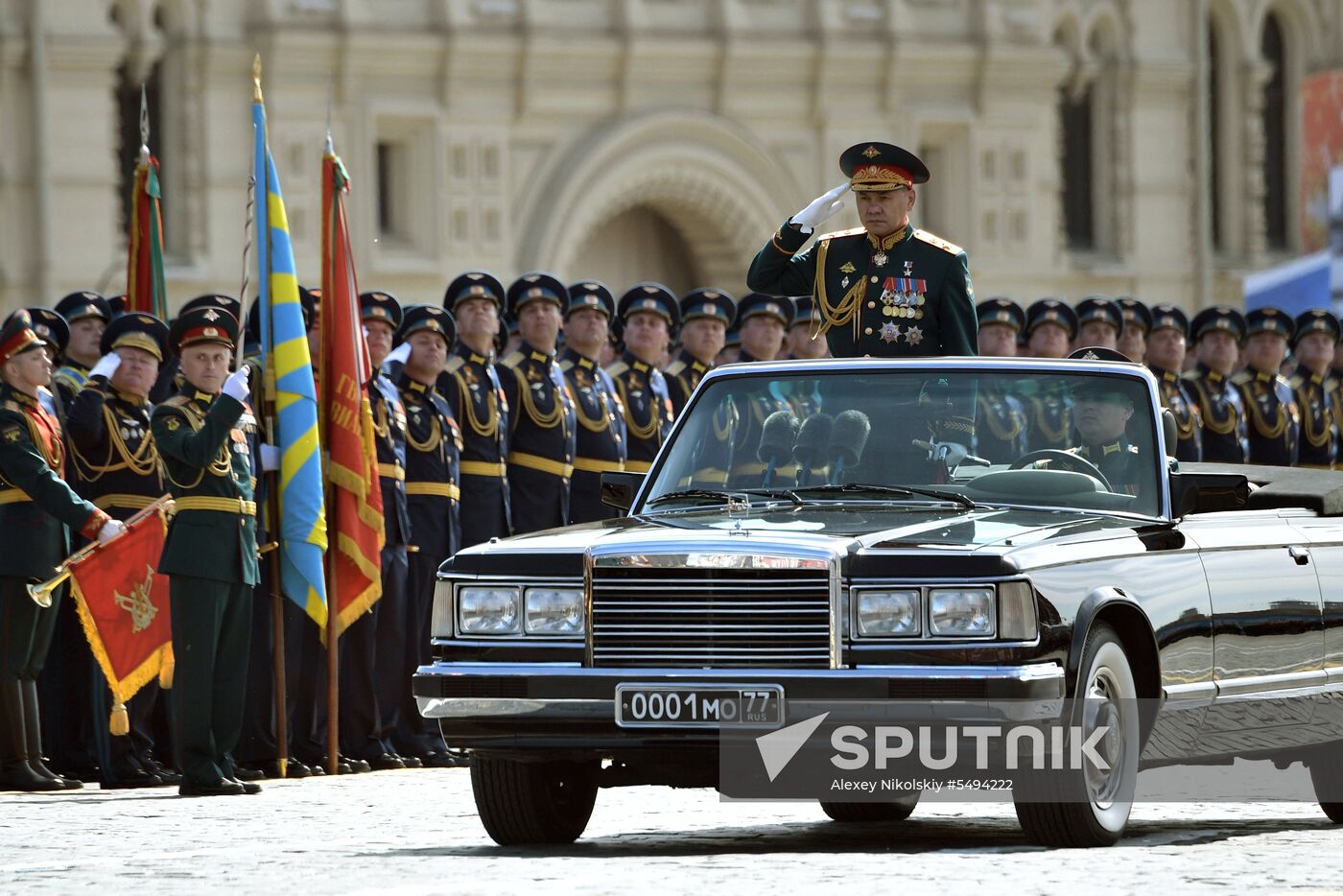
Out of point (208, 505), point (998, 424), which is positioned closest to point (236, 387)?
point (208, 505)

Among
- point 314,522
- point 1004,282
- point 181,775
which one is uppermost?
point 1004,282

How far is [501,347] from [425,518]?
5.68 ft

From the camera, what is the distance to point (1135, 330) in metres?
21.0

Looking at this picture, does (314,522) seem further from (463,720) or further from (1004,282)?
(1004,282)

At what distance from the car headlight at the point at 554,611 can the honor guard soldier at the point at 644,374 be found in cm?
788

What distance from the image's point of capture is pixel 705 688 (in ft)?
32.1

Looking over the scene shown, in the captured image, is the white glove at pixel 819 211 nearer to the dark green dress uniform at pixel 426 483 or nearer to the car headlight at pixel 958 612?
the car headlight at pixel 958 612

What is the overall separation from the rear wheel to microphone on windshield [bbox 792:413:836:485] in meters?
1.31

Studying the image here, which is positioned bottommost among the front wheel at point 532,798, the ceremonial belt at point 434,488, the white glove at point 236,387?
the front wheel at point 532,798

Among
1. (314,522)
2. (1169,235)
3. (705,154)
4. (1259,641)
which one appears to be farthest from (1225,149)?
(1259,641)

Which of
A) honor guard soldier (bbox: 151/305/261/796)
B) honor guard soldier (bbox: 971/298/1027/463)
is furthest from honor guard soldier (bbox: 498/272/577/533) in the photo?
honor guard soldier (bbox: 971/298/1027/463)

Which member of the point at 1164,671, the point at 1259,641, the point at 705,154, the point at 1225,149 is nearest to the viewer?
the point at 1164,671

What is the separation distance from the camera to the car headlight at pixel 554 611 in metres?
10.0

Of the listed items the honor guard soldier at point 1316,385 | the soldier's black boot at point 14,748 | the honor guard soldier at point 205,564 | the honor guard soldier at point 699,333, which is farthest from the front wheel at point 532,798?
the honor guard soldier at point 1316,385
